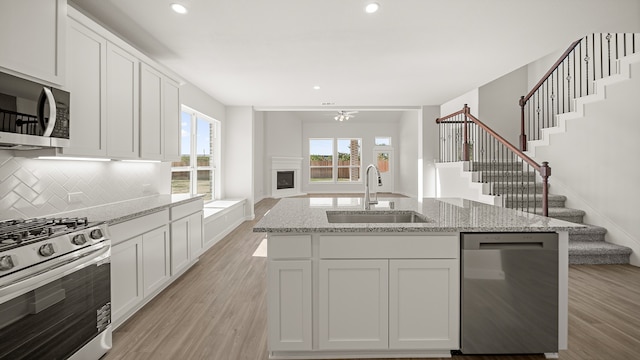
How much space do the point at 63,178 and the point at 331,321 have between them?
2.42 metres

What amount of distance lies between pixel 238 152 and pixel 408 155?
674cm

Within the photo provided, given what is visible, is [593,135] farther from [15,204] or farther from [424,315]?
[15,204]

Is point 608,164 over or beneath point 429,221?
over

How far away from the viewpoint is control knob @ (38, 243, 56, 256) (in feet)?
5.20

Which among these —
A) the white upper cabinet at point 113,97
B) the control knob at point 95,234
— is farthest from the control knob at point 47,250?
the white upper cabinet at point 113,97

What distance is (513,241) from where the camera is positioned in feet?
6.22

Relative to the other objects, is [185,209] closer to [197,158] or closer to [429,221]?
[197,158]

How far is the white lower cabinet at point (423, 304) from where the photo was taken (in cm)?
195

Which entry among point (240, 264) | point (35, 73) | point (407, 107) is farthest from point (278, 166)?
point (35, 73)

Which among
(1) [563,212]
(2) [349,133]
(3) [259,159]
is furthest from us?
(2) [349,133]

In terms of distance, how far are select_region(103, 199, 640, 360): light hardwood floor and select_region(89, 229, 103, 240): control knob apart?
81 centimetres

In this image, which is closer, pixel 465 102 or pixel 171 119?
pixel 171 119

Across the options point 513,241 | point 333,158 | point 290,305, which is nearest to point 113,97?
point 290,305

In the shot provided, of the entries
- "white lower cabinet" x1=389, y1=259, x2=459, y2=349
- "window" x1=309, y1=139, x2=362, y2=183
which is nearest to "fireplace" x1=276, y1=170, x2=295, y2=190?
"window" x1=309, y1=139, x2=362, y2=183
